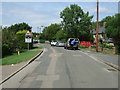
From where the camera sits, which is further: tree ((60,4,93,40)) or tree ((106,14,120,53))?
tree ((60,4,93,40))

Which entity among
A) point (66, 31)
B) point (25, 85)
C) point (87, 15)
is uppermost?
point (87, 15)

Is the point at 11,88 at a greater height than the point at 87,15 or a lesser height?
lesser

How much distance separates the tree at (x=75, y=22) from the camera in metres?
58.2

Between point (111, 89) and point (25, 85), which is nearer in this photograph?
point (111, 89)

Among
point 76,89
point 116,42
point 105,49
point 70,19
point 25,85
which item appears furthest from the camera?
point 70,19

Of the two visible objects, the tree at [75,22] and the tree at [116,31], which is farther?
the tree at [75,22]

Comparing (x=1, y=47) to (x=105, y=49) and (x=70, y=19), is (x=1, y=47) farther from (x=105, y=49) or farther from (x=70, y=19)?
(x=70, y=19)

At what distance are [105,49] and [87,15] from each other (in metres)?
29.1

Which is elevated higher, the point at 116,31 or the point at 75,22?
the point at 75,22

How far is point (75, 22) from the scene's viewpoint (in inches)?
2320

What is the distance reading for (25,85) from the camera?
8430 mm

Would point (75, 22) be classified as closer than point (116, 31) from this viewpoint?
No

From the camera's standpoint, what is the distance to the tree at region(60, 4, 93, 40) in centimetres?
5819

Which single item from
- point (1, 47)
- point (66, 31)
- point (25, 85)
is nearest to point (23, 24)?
point (66, 31)
